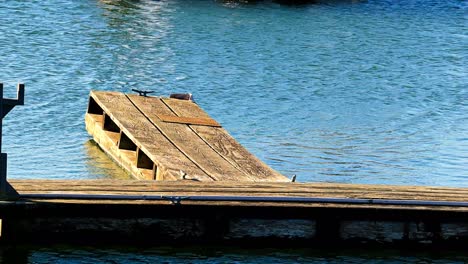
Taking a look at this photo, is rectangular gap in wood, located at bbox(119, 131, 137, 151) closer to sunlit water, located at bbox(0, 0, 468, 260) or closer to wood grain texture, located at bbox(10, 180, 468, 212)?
sunlit water, located at bbox(0, 0, 468, 260)

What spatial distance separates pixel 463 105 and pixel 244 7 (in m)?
15.3

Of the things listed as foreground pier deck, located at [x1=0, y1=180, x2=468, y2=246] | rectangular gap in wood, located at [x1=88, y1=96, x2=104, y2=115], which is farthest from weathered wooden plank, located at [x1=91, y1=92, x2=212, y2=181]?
foreground pier deck, located at [x1=0, y1=180, x2=468, y2=246]

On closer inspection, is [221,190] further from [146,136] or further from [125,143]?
[125,143]

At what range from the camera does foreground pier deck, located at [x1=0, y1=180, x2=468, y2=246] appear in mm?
11086

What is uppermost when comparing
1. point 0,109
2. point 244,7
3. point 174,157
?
point 0,109

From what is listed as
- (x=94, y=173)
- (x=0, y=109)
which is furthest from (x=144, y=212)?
(x=94, y=173)

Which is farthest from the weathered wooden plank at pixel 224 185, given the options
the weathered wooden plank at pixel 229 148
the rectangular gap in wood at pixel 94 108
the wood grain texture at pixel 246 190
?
the rectangular gap in wood at pixel 94 108

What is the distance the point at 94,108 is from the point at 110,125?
962 mm

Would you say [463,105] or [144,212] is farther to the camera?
[463,105]

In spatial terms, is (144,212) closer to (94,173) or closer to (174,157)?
(174,157)

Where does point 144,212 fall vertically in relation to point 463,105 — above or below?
above

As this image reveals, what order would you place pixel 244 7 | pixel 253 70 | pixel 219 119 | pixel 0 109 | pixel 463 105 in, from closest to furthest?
pixel 0 109 < pixel 219 119 < pixel 463 105 < pixel 253 70 < pixel 244 7

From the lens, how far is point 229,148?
1488 centimetres

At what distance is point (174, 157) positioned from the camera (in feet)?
46.1
